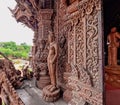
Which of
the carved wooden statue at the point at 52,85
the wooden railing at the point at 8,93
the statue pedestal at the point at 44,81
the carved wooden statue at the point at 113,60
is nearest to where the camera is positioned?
the wooden railing at the point at 8,93

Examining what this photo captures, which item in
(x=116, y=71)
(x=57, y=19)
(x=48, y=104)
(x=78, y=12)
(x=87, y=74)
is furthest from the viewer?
(x=57, y=19)

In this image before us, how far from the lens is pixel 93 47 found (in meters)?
3.08

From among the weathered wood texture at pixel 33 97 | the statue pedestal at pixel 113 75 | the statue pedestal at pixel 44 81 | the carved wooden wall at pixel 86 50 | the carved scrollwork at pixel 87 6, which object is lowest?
the weathered wood texture at pixel 33 97

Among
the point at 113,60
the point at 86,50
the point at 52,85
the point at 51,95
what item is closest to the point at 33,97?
the point at 52,85

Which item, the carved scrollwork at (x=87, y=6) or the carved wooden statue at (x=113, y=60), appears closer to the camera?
the carved scrollwork at (x=87, y=6)

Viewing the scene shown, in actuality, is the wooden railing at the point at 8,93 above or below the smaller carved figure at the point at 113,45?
below

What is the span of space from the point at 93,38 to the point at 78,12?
59 centimetres

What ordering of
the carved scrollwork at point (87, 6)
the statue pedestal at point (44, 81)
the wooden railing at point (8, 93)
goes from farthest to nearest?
the statue pedestal at point (44, 81) < the wooden railing at point (8, 93) < the carved scrollwork at point (87, 6)

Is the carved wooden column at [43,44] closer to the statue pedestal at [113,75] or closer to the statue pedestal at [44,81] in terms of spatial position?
the statue pedestal at [44,81]

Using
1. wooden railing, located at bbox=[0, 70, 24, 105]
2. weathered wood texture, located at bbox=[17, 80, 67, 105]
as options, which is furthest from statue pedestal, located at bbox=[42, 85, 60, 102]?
wooden railing, located at bbox=[0, 70, 24, 105]

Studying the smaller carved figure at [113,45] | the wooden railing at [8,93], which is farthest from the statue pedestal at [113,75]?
the wooden railing at [8,93]

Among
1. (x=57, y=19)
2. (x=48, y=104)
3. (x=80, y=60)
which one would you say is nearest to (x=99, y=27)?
(x=80, y=60)

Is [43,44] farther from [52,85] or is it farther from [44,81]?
[52,85]

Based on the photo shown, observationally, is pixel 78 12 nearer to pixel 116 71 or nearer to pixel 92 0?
pixel 92 0
